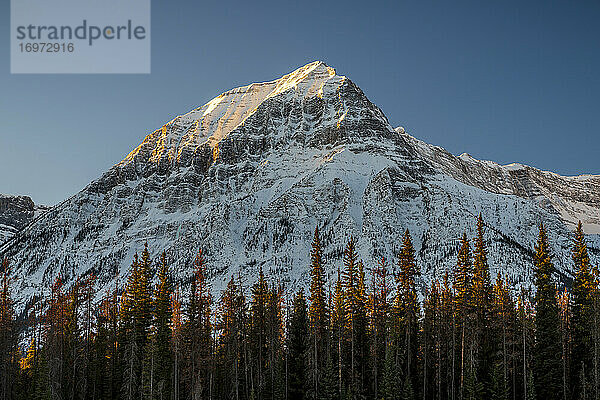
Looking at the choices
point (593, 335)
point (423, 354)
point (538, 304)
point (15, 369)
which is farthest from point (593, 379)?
point (15, 369)

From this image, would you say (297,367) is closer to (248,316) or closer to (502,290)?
(248,316)

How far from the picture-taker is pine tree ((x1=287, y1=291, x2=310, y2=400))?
74250mm

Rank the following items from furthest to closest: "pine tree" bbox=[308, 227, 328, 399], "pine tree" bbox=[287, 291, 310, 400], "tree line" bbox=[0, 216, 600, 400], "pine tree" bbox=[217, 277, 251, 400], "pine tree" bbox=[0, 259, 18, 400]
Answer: "pine tree" bbox=[287, 291, 310, 400], "pine tree" bbox=[217, 277, 251, 400], "pine tree" bbox=[308, 227, 328, 399], "pine tree" bbox=[0, 259, 18, 400], "tree line" bbox=[0, 216, 600, 400]

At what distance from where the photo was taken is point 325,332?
75.4 meters

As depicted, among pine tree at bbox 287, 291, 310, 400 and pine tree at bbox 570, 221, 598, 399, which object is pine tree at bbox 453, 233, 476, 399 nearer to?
pine tree at bbox 570, 221, 598, 399

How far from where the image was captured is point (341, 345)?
70750 mm

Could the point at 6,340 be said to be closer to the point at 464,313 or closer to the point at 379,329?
the point at 379,329

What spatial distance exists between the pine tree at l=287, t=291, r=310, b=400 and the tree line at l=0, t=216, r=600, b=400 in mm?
145

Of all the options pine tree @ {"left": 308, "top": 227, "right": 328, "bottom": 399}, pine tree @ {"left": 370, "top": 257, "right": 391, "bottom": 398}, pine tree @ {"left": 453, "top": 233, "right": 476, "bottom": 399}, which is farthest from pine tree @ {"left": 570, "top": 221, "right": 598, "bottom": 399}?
pine tree @ {"left": 308, "top": 227, "right": 328, "bottom": 399}

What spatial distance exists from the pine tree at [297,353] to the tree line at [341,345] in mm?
145

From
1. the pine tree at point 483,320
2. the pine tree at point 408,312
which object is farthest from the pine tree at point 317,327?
the pine tree at point 483,320

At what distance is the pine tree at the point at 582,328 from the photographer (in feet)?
206

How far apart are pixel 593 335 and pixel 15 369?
232ft

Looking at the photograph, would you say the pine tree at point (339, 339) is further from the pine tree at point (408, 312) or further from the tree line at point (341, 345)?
the pine tree at point (408, 312)
